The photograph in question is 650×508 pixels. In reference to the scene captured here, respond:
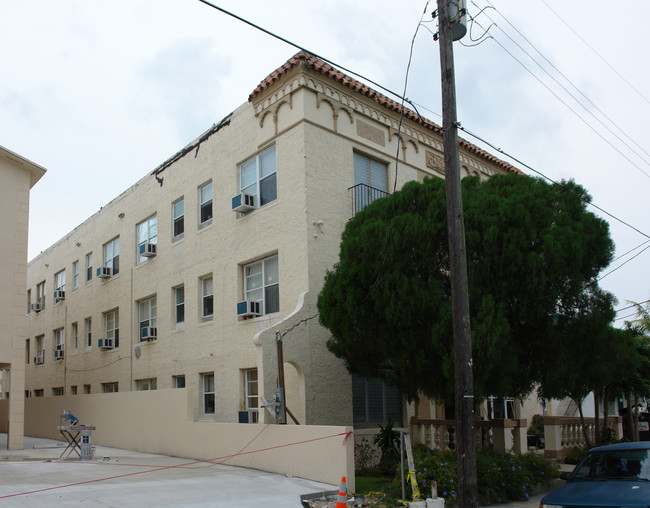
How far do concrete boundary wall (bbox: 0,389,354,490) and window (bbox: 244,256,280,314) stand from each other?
3.21m

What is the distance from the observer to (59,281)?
32.6m

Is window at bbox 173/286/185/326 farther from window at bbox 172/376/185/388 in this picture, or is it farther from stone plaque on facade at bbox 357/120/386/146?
stone plaque on facade at bbox 357/120/386/146

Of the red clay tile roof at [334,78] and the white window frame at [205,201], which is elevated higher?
the red clay tile roof at [334,78]

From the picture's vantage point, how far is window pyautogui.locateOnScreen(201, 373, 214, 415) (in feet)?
64.3

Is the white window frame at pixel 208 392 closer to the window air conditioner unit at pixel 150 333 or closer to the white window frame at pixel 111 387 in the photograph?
the window air conditioner unit at pixel 150 333

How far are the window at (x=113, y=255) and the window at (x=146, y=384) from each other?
4880 mm

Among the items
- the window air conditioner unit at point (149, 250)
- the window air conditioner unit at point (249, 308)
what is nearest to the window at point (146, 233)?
the window air conditioner unit at point (149, 250)

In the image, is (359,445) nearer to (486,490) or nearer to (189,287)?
(486,490)

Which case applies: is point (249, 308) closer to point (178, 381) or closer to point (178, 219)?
point (178, 381)

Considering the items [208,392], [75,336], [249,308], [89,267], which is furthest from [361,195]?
[75,336]

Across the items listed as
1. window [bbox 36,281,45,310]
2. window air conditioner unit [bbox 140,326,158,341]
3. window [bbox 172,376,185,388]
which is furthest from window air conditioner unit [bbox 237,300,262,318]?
window [bbox 36,281,45,310]

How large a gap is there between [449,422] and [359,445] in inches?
90.0

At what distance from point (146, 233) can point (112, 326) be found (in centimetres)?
478

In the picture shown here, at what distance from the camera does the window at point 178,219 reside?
72.0 ft
